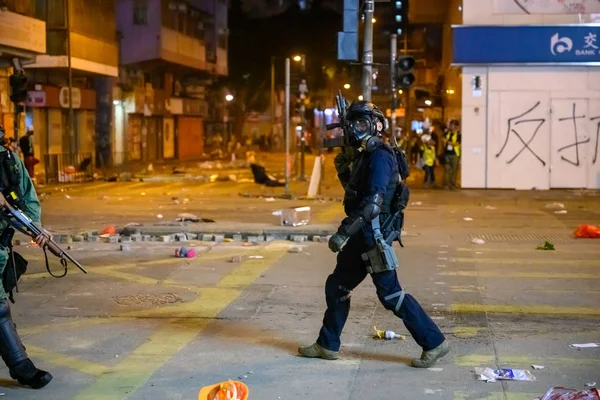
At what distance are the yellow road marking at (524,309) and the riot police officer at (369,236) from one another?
88.3 inches

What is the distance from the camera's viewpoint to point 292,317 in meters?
8.42

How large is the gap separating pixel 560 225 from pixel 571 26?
8985 millimetres

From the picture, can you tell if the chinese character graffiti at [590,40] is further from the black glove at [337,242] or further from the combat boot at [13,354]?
the combat boot at [13,354]

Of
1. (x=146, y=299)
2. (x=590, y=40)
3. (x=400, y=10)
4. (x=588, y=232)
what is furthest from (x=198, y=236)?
(x=590, y=40)

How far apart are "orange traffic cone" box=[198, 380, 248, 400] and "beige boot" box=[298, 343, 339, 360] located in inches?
51.9

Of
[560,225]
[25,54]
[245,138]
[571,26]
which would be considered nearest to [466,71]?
[571,26]

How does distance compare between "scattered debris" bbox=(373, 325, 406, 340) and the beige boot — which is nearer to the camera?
the beige boot

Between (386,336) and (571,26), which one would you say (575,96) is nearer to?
(571,26)

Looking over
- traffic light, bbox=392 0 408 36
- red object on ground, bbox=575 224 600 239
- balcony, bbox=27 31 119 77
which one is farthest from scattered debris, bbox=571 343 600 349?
balcony, bbox=27 31 119 77

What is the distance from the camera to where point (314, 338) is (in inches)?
298

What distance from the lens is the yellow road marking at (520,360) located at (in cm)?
668

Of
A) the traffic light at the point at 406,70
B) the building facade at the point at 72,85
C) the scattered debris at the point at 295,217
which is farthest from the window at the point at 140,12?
the scattered debris at the point at 295,217

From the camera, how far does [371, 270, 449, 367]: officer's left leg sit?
646 centimetres

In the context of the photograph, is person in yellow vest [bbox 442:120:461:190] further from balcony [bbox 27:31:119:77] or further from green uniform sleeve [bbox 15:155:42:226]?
green uniform sleeve [bbox 15:155:42:226]
